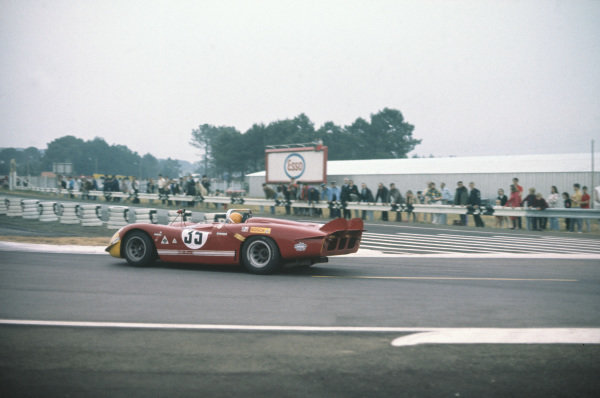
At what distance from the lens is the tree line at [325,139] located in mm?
90562

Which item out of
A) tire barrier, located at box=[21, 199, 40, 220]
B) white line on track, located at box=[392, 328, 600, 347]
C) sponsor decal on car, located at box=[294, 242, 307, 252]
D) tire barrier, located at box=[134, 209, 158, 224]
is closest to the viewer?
white line on track, located at box=[392, 328, 600, 347]

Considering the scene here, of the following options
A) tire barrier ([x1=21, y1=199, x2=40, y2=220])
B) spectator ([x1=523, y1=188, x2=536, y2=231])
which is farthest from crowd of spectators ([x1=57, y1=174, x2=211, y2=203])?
spectator ([x1=523, y1=188, x2=536, y2=231])

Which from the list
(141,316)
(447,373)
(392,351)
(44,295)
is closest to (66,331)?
(141,316)

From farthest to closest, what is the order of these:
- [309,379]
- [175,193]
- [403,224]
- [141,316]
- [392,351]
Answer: [175,193] < [403,224] < [141,316] < [392,351] < [309,379]

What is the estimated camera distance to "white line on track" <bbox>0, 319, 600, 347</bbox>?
4.57 m

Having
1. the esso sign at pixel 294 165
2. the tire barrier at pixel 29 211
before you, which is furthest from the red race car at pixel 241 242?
the esso sign at pixel 294 165

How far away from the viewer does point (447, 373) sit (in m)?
3.70

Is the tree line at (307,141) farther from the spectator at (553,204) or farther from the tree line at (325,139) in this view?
the spectator at (553,204)

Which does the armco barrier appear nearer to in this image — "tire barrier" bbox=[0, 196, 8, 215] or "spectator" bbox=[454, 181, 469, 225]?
"spectator" bbox=[454, 181, 469, 225]

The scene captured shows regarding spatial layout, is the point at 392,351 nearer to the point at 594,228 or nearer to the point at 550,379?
the point at 550,379

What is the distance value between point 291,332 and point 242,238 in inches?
145

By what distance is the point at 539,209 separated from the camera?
18469 millimetres

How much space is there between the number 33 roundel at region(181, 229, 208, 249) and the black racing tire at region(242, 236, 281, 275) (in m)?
0.71

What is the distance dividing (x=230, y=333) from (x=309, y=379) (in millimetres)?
1361
